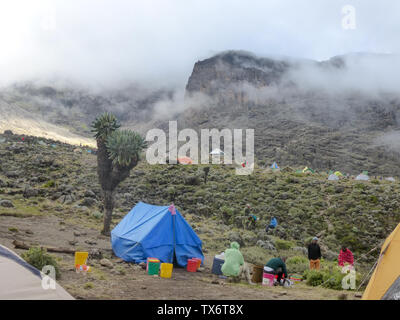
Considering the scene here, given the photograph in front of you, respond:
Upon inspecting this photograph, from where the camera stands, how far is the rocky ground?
941cm

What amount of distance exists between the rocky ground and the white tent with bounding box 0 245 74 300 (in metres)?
1.48

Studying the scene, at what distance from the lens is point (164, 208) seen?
499 inches

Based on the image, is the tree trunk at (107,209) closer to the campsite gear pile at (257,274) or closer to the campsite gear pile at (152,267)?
the campsite gear pile at (152,267)

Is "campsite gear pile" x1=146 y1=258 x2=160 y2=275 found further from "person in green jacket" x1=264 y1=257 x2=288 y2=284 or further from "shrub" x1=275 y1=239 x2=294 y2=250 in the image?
"shrub" x1=275 y1=239 x2=294 y2=250

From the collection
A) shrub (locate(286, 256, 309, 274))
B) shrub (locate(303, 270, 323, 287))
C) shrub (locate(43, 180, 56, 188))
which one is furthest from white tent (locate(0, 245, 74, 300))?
shrub (locate(43, 180, 56, 188))

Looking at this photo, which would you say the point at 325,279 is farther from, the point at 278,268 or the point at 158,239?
the point at 158,239

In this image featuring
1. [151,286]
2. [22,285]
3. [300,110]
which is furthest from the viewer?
[300,110]

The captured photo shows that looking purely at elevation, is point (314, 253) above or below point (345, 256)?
above

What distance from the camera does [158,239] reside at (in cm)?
1186

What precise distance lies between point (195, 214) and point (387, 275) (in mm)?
19209

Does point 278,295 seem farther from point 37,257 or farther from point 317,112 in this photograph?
point 317,112

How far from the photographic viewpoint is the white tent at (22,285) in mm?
5488

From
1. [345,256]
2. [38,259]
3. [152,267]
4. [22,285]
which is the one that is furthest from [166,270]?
[345,256]
